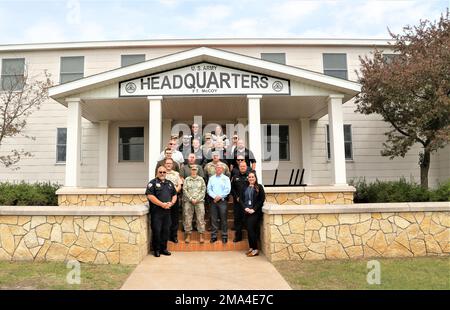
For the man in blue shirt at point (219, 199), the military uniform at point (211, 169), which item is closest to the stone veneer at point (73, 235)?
the man in blue shirt at point (219, 199)

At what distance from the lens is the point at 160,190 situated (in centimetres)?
699

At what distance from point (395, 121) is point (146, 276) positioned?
1028cm

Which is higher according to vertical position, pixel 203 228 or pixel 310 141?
pixel 310 141

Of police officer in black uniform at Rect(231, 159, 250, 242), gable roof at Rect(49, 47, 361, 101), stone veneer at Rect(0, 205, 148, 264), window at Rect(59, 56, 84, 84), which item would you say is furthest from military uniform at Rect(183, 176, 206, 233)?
window at Rect(59, 56, 84, 84)

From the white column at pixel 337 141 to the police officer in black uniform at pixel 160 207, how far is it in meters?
5.07

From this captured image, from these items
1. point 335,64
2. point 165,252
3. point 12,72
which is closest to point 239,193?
point 165,252

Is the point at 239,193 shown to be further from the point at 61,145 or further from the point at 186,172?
the point at 61,145

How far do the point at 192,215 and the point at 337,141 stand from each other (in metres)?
4.95

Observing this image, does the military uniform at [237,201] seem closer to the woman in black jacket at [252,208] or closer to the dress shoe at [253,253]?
the woman in black jacket at [252,208]

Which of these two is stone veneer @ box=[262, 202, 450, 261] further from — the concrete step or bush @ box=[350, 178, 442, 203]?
bush @ box=[350, 178, 442, 203]

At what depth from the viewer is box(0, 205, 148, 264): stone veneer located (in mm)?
6551

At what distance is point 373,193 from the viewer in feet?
37.0

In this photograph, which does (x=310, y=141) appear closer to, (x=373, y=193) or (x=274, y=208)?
(x=373, y=193)
